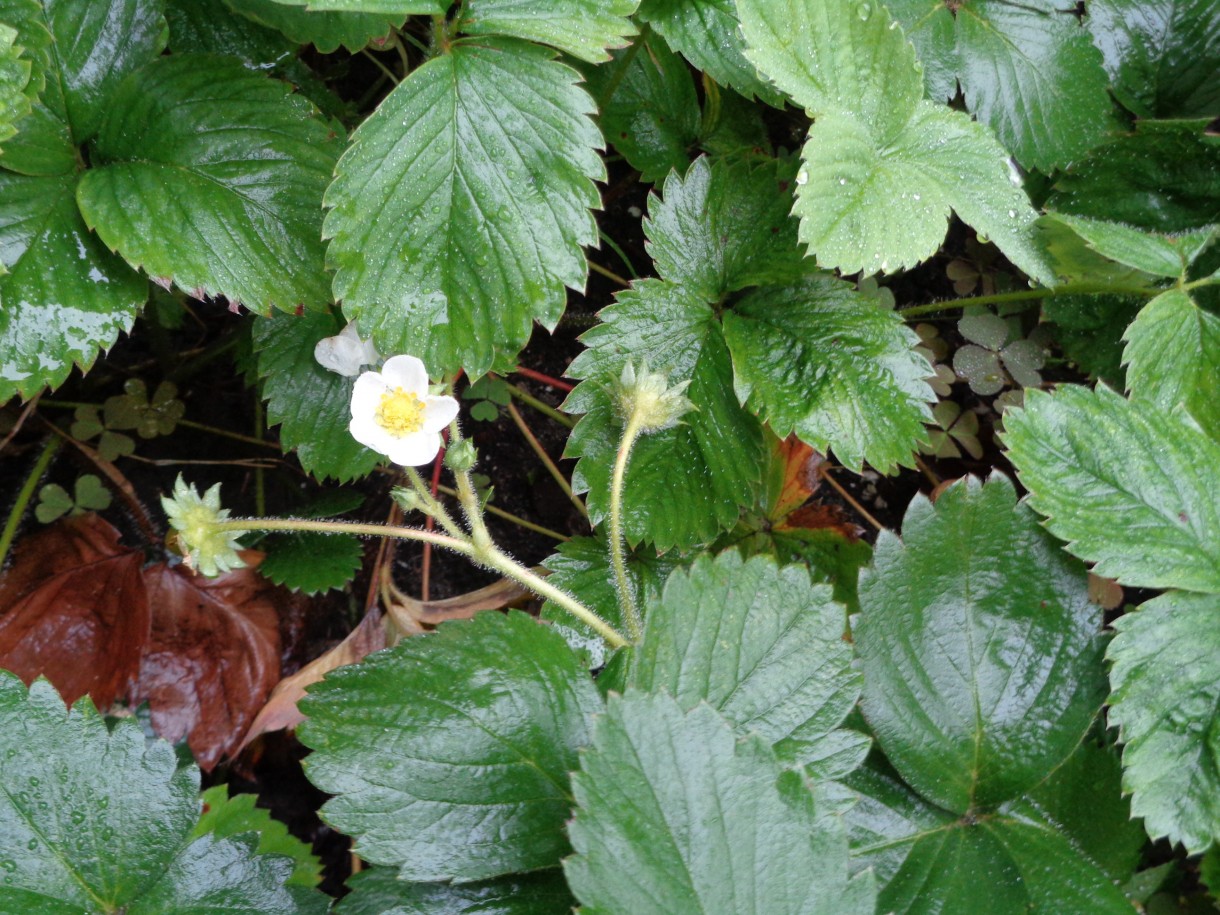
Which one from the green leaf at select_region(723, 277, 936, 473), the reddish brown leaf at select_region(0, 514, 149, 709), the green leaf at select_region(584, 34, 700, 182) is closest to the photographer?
the green leaf at select_region(723, 277, 936, 473)

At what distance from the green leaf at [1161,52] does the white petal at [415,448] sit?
1614 millimetres

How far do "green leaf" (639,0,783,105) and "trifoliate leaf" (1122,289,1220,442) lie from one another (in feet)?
2.70

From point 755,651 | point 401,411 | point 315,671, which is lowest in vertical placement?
point 315,671

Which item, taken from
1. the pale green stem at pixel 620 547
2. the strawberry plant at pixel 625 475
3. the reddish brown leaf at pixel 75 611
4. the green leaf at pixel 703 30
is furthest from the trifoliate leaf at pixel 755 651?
the reddish brown leaf at pixel 75 611

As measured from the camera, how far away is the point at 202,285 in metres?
1.26

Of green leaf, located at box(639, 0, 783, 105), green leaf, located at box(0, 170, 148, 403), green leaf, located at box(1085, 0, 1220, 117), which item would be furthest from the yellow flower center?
green leaf, located at box(1085, 0, 1220, 117)

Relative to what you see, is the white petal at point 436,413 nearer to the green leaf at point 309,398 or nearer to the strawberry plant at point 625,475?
the strawberry plant at point 625,475

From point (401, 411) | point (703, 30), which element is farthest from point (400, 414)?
point (703, 30)

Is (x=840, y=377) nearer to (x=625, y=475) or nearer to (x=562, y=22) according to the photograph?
(x=625, y=475)

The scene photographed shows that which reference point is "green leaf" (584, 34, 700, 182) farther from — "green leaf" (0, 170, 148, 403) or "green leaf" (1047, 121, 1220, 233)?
"green leaf" (0, 170, 148, 403)

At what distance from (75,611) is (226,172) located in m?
0.89

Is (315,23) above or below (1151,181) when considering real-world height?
above

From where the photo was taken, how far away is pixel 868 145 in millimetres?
1401

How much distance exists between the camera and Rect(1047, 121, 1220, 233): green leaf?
1673 mm
